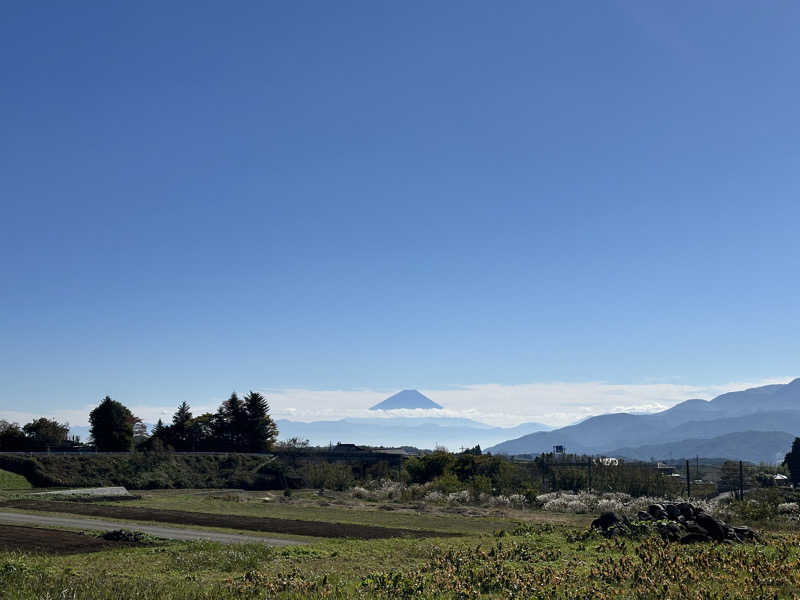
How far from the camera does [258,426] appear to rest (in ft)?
325

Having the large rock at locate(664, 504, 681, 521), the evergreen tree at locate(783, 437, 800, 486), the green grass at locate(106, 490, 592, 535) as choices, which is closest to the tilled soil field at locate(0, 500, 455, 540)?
the green grass at locate(106, 490, 592, 535)

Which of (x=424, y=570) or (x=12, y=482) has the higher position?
(x=424, y=570)

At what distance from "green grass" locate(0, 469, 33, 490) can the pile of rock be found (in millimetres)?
57854

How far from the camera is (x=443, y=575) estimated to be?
1661 centimetres

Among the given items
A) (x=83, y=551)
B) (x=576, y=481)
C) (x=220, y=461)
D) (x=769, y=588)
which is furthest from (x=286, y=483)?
(x=769, y=588)

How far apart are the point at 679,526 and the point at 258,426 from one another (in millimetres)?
82251

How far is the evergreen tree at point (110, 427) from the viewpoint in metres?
90.1

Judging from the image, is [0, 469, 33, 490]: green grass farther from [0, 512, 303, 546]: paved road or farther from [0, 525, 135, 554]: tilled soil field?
[0, 525, 135, 554]: tilled soil field

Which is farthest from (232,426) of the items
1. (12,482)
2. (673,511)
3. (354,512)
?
(673,511)

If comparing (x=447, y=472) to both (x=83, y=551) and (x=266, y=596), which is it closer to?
(x=83, y=551)

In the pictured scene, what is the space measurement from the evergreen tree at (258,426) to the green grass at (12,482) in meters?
35.6

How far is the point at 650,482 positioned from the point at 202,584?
44.2 meters

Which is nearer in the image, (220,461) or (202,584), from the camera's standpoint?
(202,584)

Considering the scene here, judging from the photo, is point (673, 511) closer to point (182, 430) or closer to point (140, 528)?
point (140, 528)
